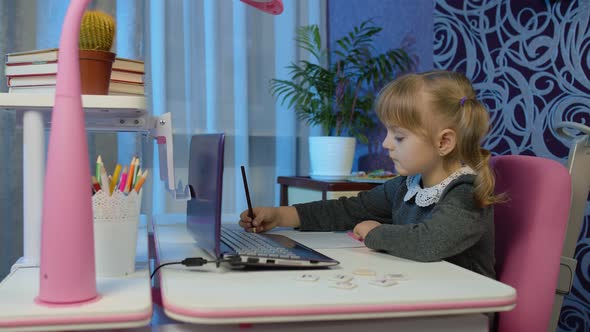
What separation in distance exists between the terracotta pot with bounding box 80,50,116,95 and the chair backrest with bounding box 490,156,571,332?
823 mm

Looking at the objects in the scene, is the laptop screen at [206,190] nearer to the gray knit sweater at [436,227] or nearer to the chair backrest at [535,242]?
the gray knit sweater at [436,227]

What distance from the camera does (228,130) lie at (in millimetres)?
2801

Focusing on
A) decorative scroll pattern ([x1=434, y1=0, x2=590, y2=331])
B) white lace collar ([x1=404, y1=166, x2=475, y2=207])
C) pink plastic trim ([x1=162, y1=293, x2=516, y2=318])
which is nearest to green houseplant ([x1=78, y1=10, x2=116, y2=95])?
pink plastic trim ([x1=162, y1=293, x2=516, y2=318])

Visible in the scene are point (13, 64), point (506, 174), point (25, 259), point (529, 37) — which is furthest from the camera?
point (529, 37)

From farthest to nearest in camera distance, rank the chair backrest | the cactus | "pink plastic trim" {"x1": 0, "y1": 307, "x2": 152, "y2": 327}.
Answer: the chair backrest < the cactus < "pink plastic trim" {"x1": 0, "y1": 307, "x2": 152, "y2": 327}

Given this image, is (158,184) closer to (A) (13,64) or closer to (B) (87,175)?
(A) (13,64)

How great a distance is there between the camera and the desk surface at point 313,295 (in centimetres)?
78

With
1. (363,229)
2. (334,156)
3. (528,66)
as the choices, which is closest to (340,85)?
(334,156)

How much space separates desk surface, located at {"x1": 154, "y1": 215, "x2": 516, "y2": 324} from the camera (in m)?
0.78

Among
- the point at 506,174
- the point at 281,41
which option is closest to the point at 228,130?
the point at 281,41

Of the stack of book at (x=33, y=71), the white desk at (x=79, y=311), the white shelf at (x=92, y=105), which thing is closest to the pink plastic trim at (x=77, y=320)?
the white desk at (x=79, y=311)

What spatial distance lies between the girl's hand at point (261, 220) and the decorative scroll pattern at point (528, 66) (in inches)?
51.5

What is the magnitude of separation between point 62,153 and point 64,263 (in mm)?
132

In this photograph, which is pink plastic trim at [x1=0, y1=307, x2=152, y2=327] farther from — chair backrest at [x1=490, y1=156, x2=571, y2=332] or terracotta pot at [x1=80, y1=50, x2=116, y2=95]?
chair backrest at [x1=490, y1=156, x2=571, y2=332]
